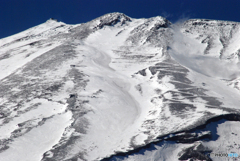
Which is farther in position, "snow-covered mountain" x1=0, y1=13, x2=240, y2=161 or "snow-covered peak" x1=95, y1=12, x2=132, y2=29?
"snow-covered peak" x1=95, y1=12, x2=132, y2=29

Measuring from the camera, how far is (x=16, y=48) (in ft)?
248

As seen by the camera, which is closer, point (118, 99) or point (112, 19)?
point (118, 99)

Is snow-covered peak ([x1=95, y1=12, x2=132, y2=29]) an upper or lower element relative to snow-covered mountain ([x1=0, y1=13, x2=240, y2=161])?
upper

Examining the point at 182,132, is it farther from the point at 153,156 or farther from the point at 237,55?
the point at 237,55

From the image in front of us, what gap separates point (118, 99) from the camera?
136 feet

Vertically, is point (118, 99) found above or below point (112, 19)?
below

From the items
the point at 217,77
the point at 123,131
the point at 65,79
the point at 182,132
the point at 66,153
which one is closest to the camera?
the point at 66,153

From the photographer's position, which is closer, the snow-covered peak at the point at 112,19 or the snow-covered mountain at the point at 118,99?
the snow-covered mountain at the point at 118,99

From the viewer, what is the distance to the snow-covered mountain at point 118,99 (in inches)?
1134

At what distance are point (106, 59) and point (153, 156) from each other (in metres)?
40.8

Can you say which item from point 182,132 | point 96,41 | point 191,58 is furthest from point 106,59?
point 182,132

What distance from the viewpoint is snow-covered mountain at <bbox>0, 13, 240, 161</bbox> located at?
28.8 metres

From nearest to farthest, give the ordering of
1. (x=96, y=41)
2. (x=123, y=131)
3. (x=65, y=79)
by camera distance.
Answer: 1. (x=123, y=131)
2. (x=65, y=79)
3. (x=96, y=41)

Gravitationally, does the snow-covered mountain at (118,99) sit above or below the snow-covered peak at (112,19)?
below
